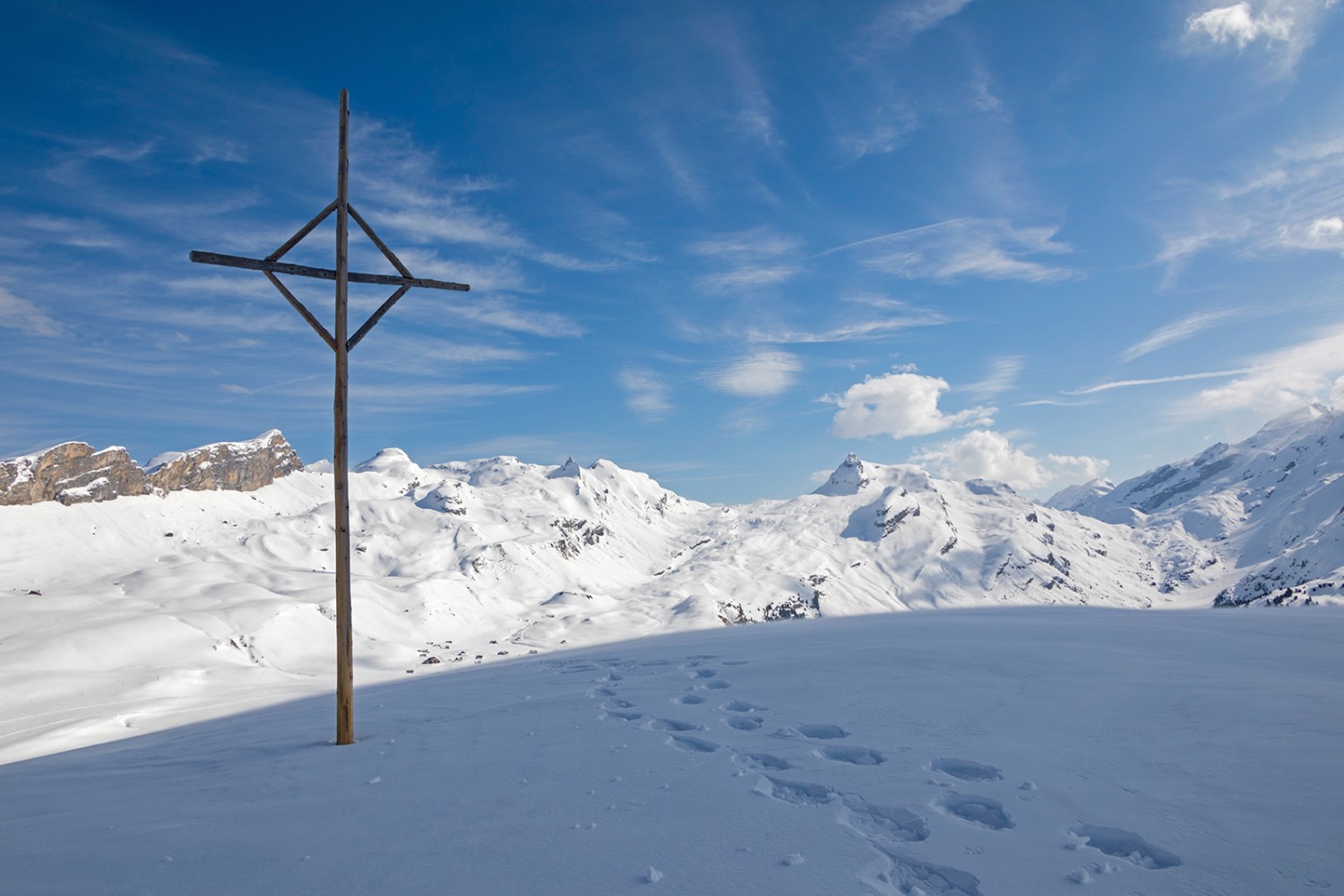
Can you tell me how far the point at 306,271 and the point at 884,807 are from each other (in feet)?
30.8

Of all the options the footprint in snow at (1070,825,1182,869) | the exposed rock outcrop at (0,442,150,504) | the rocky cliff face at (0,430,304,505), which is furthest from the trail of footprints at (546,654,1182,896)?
the exposed rock outcrop at (0,442,150,504)

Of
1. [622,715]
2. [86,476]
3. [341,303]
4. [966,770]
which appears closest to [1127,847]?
[966,770]

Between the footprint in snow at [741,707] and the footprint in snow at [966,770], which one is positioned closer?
the footprint in snow at [966,770]

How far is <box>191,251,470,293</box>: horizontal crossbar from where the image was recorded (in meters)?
8.66

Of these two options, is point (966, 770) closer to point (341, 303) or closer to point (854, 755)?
point (854, 755)

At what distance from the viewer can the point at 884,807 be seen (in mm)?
4598

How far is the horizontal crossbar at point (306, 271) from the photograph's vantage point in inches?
341

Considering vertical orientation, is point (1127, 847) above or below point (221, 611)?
above

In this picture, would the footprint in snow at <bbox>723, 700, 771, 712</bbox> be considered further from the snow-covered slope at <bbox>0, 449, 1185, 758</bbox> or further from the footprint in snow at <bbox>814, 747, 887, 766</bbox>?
the snow-covered slope at <bbox>0, 449, 1185, 758</bbox>

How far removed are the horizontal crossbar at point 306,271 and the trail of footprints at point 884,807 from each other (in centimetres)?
676

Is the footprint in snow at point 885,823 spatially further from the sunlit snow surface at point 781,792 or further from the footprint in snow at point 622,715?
the footprint in snow at point 622,715

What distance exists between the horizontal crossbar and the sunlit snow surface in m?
6.14

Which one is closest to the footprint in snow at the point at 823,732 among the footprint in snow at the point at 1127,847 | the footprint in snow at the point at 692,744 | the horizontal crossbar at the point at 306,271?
the footprint in snow at the point at 692,744

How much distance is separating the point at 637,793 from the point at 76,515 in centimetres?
18859
